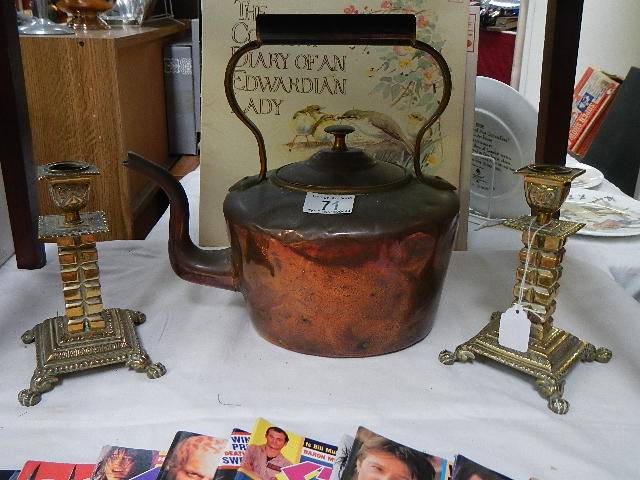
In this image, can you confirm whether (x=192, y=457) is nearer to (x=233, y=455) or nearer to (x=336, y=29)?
(x=233, y=455)

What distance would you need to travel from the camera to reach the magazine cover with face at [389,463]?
1.68ft

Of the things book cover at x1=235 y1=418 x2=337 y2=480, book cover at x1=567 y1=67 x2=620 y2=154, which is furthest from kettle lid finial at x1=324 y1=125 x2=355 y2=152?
book cover at x1=567 y1=67 x2=620 y2=154

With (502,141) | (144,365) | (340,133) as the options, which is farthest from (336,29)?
(502,141)

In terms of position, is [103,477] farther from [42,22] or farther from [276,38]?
[42,22]

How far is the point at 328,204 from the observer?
24.4 inches

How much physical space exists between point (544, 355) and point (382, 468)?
215mm

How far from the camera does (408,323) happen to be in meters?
0.67

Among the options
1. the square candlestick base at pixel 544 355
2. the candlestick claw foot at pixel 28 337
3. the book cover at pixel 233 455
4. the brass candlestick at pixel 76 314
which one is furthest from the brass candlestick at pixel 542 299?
the candlestick claw foot at pixel 28 337

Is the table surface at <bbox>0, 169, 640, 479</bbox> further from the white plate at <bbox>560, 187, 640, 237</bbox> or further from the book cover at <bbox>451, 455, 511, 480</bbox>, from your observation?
the white plate at <bbox>560, 187, 640, 237</bbox>

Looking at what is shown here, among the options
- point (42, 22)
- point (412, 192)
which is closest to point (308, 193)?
point (412, 192)

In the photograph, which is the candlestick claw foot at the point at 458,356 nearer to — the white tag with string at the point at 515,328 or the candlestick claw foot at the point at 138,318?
the white tag with string at the point at 515,328

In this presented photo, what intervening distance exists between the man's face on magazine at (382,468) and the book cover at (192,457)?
0.12 m

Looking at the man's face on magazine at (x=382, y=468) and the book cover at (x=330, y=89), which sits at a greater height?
the book cover at (x=330, y=89)

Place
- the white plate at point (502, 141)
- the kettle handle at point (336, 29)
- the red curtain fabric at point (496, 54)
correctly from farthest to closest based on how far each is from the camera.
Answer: the red curtain fabric at point (496, 54) → the white plate at point (502, 141) → the kettle handle at point (336, 29)
